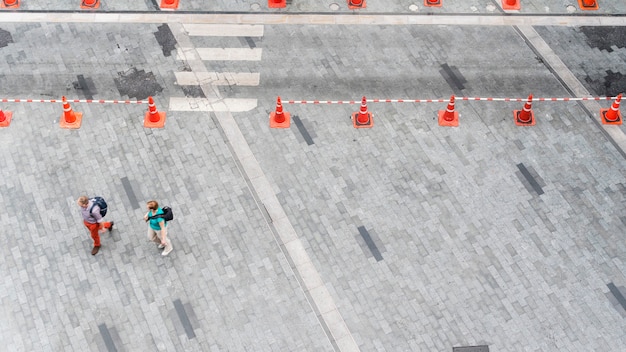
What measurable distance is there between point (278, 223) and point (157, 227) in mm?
3071

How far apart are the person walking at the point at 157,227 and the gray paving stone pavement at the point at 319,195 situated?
360mm

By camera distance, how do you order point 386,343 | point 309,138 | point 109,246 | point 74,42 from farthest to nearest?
point 74,42 → point 309,138 → point 109,246 → point 386,343

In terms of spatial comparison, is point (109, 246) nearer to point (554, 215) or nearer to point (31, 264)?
point (31, 264)

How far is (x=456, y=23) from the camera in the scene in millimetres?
25000

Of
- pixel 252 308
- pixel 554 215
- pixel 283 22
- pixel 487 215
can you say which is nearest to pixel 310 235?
pixel 252 308

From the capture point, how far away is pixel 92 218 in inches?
745

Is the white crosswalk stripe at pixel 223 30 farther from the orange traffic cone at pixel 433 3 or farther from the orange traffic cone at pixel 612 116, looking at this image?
the orange traffic cone at pixel 612 116

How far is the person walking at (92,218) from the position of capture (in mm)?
18609

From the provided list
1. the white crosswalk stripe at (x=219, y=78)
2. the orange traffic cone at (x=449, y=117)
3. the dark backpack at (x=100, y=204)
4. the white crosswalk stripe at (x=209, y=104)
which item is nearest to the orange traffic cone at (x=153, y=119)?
the white crosswalk stripe at (x=209, y=104)

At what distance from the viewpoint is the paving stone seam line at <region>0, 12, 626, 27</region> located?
2475 cm

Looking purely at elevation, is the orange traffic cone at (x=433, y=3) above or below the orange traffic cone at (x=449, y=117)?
above

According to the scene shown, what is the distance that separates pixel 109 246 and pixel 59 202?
1.85 m

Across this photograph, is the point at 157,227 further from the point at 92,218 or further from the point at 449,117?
the point at 449,117

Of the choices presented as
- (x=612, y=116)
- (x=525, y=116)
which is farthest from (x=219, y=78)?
(x=612, y=116)
